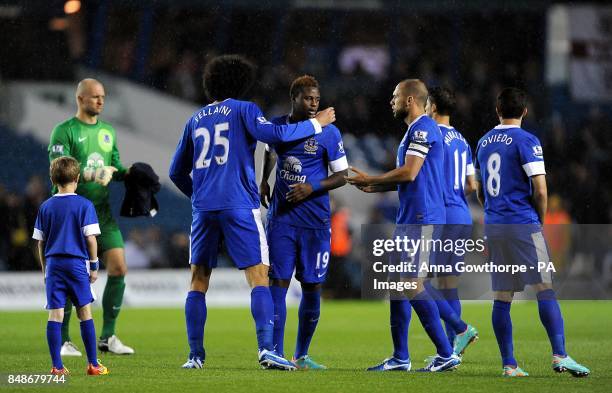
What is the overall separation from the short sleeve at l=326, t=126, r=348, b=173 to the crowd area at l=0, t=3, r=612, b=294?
40.7 feet

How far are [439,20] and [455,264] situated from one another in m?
16.3

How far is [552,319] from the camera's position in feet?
25.9

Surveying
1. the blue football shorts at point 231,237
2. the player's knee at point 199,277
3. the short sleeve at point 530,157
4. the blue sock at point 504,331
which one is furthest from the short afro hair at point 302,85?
the blue sock at point 504,331

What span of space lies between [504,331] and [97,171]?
3711mm

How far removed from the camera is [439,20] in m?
25.2

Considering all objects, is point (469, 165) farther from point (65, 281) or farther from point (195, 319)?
point (65, 281)

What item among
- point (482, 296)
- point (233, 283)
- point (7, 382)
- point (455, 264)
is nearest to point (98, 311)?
point (233, 283)

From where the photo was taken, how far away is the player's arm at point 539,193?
7.92 metres

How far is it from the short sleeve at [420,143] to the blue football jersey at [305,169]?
0.59 meters

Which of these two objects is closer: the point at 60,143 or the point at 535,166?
the point at 535,166

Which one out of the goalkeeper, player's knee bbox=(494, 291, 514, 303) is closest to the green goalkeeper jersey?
the goalkeeper

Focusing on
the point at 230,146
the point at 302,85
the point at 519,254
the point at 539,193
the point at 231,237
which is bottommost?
the point at 519,254

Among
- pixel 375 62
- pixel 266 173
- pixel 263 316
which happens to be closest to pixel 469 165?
pixel 266 173

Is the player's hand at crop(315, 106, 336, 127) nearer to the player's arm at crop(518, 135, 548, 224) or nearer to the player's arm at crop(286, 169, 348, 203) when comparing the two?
the player's arm at crop(286, 169, 348, 203)
